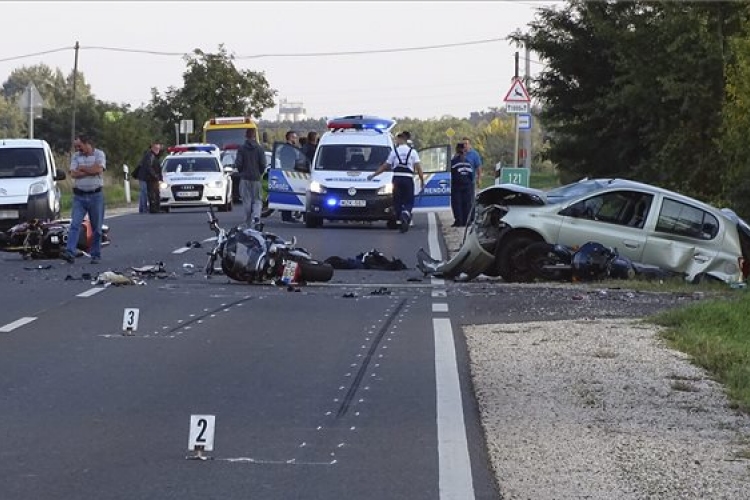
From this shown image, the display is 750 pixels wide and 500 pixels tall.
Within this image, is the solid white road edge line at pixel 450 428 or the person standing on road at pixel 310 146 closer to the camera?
the solid white road edge line at pixel 450 428

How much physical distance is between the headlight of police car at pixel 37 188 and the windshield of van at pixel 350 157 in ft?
21.8

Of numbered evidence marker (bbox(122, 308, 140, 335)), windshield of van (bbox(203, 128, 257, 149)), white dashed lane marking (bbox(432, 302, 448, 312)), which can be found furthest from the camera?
windshield of van (bbox(203, 128, 257, 149))

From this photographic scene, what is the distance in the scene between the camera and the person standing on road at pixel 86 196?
21.6 metres

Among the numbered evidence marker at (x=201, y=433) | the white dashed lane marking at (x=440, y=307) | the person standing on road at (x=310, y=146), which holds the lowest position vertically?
the white dashed lane marking at (x=440, y=307)

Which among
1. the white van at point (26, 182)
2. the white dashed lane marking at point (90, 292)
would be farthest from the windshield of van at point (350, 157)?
the white dashed lane marking at point (90, 292)

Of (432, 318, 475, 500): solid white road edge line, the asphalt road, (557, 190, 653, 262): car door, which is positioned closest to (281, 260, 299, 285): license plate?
the asphalt road

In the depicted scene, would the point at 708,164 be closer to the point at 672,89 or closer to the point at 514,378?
the point at 672,89

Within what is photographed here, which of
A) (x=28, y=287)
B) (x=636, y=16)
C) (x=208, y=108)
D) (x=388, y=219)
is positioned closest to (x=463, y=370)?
(x=28, y=287)

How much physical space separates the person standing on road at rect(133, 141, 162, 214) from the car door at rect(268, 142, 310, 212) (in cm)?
868

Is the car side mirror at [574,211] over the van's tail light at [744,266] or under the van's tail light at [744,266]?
over

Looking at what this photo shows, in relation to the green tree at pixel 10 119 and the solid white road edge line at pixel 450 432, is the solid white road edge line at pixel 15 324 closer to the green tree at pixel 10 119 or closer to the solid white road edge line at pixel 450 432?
the solid white road edge line at pixel 450 432

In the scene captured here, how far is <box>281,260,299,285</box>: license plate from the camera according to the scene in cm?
1828

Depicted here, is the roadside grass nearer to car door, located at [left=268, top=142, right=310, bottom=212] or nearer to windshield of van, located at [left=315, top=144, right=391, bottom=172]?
windshield of van, located at [left=315, top=144, right=391, bottom=172]

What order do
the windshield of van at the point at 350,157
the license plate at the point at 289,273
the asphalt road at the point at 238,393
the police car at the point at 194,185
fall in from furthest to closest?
1. the police car at the point at 194,185
2. the windshield of van at the point at 350,157
3. the license plate at the point at 289,273
4. the asphalt road at the point at 238,393
